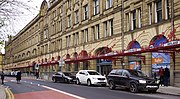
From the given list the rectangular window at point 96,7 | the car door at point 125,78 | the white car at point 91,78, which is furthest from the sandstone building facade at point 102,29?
the car door at point 125,78

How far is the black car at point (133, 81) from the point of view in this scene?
2003cm

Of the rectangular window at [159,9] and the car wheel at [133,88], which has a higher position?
the rectangular window at [159,9]

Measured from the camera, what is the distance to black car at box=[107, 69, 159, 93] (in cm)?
2003

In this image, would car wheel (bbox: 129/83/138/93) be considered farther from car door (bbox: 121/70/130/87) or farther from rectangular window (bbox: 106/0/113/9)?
rectangular window (bbox: 106/0/113/9)

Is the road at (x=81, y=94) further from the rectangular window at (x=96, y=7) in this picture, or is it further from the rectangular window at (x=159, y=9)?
the rectangular window at (x=96, y=7)

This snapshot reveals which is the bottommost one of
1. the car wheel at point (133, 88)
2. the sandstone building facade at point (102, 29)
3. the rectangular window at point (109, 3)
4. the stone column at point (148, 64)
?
the car wheel at point (133, 88)

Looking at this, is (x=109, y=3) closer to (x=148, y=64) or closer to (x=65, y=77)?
(x=65, y=77)

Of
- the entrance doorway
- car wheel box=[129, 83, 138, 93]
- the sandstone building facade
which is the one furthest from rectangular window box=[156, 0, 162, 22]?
the entrance doorway

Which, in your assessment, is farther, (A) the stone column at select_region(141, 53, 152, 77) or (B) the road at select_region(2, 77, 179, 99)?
(A) the stone column at select_region(141, 53, 152, 77)

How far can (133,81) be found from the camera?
67.3 feet

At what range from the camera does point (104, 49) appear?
1524 inches

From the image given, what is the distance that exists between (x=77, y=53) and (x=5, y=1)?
36.2 metres

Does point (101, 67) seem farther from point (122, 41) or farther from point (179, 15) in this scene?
point (179, 15)

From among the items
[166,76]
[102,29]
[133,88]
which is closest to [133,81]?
[133,88]
